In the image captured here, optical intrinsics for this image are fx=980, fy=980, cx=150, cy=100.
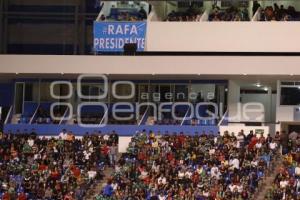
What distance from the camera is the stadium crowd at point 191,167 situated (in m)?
33.9

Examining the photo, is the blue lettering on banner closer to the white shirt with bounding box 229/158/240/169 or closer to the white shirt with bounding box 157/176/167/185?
the white shirt with bounding box 229/158/240/169

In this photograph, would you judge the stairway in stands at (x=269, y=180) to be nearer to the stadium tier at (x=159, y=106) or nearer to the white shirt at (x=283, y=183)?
the stadium tier at (x=159, y=106)

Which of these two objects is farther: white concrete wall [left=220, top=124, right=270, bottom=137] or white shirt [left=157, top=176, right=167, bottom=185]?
white concrete wall [left=220, top=124, right=270, bottom=137]

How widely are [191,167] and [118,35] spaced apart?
8.31m

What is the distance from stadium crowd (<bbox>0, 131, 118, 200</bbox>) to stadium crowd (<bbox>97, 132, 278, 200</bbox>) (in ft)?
3.14

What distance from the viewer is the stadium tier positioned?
35531 mm

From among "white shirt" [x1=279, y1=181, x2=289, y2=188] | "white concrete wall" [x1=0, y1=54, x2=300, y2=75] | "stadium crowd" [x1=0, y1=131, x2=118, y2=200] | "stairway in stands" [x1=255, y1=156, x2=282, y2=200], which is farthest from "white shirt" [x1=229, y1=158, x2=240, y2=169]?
"white concrete wall" [x1=0, y1=54, x2=300, y2=75]

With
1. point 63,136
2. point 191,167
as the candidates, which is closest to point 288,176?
point 191,167

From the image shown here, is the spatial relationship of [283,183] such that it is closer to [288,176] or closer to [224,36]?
[288,176]

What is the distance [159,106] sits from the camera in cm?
4297

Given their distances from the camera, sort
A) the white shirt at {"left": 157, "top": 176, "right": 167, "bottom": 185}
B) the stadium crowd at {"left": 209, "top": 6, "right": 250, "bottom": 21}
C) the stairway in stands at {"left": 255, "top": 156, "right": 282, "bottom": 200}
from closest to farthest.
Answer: the stairway in stands at {"left": 255, "top": 156, "right": 282, "bottom": 200} < the white shirt at {"left": 157, "top": 176, "right": 167, "bottom": 185} < the stadium crowd at {"left": 209, "top": 6, "right": 250, "bottom": 21}

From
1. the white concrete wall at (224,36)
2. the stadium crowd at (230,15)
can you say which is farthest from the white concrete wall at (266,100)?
Answer: the stadium crowd at (230,15)

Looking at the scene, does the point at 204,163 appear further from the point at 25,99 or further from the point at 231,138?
the point at 25,99

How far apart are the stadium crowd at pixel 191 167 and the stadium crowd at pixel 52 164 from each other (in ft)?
3.14
